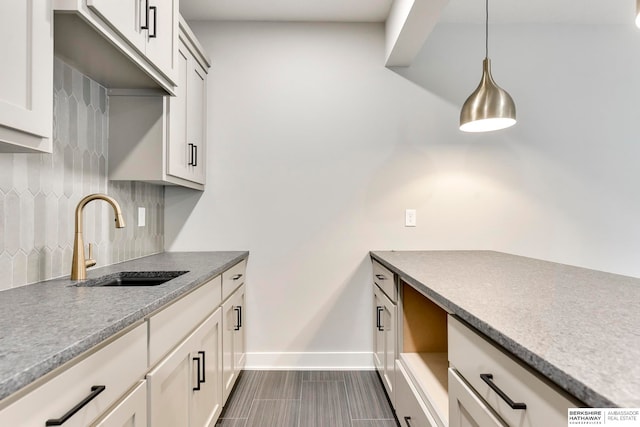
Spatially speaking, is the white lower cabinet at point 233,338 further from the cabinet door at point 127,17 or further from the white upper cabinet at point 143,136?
the cabinet door at point 127,17

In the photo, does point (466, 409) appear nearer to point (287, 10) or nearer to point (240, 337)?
point (240, 337)

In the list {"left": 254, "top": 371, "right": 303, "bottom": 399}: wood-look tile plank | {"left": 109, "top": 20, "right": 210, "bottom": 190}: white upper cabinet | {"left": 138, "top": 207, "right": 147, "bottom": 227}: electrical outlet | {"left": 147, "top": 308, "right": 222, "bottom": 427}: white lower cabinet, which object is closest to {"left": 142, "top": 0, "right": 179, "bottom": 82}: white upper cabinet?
{"left": 109, "top": 20, "right": 210, "bottom": 190}: white upper cabinet

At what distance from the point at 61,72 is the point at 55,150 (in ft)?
1.13

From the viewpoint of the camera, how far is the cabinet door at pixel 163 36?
1.45 m

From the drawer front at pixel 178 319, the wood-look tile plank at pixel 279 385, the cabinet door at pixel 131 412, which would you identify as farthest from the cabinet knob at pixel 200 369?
the wood-look tile plank at pixel 279 385

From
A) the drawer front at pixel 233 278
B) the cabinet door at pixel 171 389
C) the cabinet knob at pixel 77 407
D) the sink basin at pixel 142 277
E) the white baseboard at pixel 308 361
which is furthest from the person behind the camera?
the white baseboard at pixel 308 361

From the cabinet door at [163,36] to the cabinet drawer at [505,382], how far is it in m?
1.57

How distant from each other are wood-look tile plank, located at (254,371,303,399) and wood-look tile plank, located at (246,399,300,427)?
2.4 inches

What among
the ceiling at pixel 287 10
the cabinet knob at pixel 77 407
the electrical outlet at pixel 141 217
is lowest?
the cabinet knob at pixel 77 407

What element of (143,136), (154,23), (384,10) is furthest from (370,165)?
(154,23)

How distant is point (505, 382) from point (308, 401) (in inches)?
63.0

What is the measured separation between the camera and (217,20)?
101 inches

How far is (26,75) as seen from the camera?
899 mm

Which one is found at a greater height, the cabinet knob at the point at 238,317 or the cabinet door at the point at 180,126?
the cabinet door at the point at 180,126
